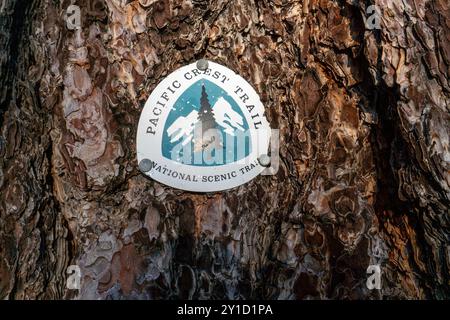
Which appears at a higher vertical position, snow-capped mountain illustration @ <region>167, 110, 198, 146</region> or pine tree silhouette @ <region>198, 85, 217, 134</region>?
pine tree silhouette @ <region>198, 85, 217, 134</region>

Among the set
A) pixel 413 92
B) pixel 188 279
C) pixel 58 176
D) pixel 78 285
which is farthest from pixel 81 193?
pixel 413 92

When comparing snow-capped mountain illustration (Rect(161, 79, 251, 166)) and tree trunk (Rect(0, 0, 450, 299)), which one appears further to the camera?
snow-capped mountain illustration (Rect(161, 79, 251, 166))

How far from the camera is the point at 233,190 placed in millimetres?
2469

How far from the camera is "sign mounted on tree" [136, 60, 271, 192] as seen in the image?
2438mm

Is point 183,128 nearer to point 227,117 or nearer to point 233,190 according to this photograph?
point 227,117

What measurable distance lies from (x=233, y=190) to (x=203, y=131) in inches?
10.1

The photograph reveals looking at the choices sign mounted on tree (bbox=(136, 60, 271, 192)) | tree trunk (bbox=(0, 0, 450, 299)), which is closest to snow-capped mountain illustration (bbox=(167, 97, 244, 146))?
sign mounted on tree (bbox=(136, 60, 271, 192))

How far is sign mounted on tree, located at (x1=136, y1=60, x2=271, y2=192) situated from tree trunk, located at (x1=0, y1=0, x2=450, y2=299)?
0.15 ft

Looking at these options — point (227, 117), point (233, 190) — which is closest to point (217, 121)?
point (227, 117)

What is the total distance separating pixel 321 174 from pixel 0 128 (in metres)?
1.24

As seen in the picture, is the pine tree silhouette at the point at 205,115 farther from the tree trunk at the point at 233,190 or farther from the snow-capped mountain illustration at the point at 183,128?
the tree trunk at the point at 233,190

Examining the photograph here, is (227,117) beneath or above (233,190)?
above

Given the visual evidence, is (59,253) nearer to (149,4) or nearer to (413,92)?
(149,4)

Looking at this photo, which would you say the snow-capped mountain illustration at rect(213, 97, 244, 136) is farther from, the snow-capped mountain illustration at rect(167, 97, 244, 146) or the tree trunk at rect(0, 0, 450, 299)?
the tree trunk at rect(0, 0, 450, 299)
